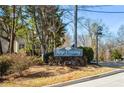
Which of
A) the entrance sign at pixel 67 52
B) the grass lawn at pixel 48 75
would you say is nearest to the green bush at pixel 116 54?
the grass lawn at pixel 48 75

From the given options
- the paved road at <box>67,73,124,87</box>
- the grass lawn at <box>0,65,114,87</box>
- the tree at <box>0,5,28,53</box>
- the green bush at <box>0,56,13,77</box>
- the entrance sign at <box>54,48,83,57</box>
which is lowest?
the paved road at <box>67,73,124,87</box>

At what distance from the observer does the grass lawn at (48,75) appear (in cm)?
1511

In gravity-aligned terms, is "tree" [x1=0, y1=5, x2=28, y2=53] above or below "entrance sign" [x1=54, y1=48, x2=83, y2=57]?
above

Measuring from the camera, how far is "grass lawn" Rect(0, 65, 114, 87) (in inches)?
595

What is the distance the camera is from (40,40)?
22.5 m

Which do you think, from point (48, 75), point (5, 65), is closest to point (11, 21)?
point (48, 75)

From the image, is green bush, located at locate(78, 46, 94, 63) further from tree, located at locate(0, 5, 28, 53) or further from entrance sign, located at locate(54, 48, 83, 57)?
tree, located at locate(0, 5, 28, 53)

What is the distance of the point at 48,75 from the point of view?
1716 centimetres

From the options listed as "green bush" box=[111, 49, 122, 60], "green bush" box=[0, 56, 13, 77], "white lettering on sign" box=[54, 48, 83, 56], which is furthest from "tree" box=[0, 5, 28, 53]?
"green bush" box=[111, 49, 122, 60]

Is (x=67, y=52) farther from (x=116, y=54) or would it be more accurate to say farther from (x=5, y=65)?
(x=5, y=65)

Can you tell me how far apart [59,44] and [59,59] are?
1.19 meters

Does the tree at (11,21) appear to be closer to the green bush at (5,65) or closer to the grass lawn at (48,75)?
the grass lawn at (48,75)

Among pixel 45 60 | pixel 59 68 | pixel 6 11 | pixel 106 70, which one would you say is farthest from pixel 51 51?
pixel 6 11
